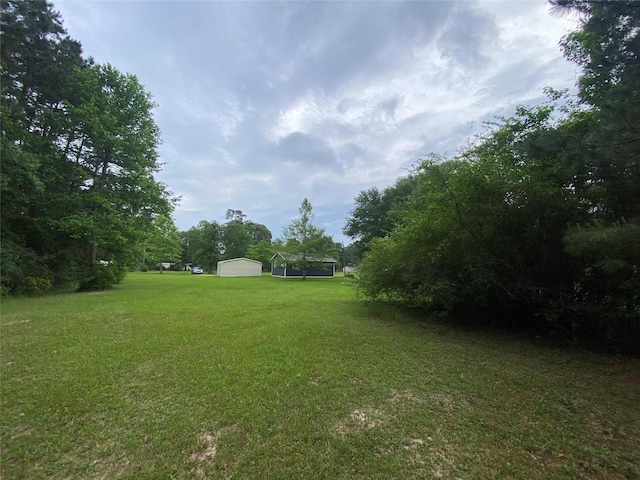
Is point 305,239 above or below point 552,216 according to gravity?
above

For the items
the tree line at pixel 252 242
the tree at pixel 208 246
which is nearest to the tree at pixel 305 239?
the tree line at pixel 252 242

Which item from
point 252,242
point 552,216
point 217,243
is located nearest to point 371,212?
point 552,216

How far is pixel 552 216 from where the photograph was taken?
441cm

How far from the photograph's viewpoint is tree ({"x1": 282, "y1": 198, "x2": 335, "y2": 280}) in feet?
78.9

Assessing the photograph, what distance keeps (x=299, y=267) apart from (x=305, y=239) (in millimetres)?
2677

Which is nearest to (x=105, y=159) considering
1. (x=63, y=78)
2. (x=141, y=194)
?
(x=141, y=194)

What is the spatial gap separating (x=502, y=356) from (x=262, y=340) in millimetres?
3917

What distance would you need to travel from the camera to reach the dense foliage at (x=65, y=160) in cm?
891

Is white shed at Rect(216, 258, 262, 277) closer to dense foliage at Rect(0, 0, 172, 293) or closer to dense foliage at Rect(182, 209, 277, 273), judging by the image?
dense foliage at Rect(182, 209, 277, 273)

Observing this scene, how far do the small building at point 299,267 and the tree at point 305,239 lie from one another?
17.8 inches

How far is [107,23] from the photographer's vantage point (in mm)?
6805

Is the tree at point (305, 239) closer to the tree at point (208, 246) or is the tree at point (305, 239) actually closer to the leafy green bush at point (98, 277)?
the leafy green bush at point (98, 277)

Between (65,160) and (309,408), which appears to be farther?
(65,160)

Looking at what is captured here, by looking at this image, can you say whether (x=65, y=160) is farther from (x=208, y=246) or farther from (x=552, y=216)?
(x=208, y=246)
